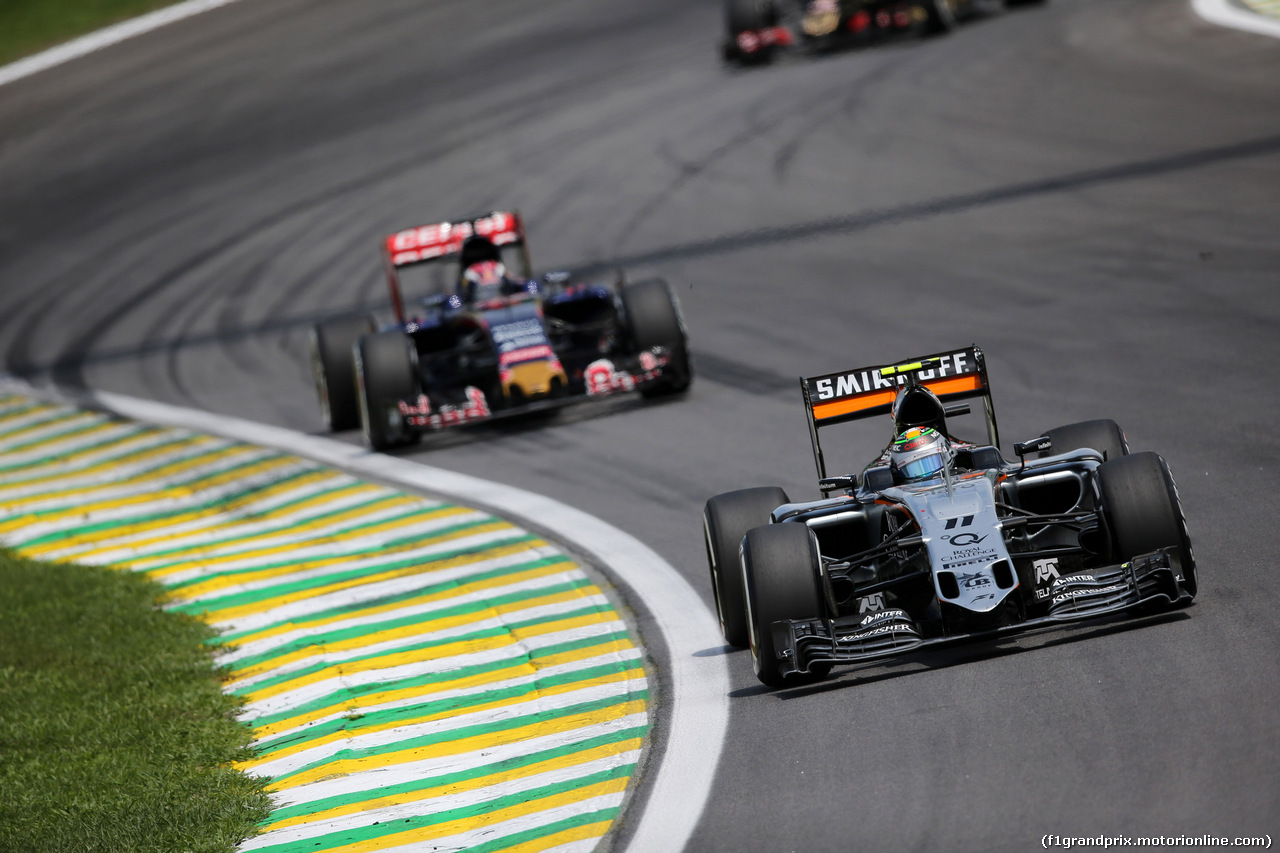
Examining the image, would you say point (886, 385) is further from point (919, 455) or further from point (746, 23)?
point (746, 23)

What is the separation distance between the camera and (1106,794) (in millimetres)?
6316

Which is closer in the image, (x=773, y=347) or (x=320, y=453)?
(x=320, y=453)

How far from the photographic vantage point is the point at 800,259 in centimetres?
2092

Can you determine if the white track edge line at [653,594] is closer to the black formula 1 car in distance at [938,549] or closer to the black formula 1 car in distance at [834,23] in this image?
the black formula 1 car in distance at [938,549]

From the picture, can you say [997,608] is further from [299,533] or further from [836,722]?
[299,533]

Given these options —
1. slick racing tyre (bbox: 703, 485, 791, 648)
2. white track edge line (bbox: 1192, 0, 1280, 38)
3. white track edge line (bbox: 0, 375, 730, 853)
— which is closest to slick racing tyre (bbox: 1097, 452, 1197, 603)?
slick racing tyre (bbox: 703, 485, 791, 648)

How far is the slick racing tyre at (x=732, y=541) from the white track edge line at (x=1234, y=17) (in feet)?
69.0

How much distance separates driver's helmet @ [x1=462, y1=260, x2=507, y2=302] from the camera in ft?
53.0

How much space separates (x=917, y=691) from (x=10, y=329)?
65.3 feet

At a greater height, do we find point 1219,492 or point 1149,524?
point 1149,524

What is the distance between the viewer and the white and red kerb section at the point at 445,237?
16.0 meters

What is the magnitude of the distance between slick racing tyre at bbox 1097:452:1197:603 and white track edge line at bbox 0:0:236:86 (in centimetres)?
3430

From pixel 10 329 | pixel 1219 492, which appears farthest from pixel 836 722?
pixel 10 329

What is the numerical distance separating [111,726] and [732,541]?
3567mm
